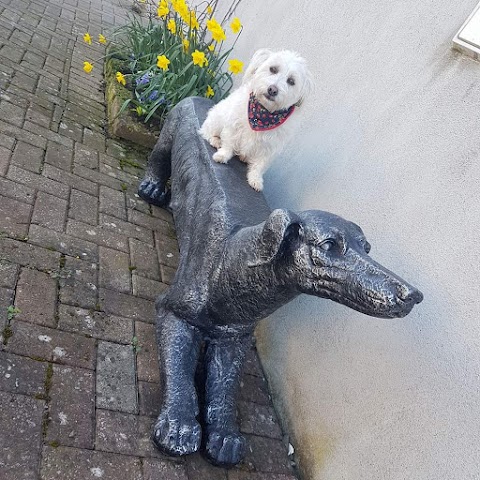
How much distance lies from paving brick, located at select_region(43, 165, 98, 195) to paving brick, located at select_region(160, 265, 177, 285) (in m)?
0.79

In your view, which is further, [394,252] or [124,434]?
[394,252]

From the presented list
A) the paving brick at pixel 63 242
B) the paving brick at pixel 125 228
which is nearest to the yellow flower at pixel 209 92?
the paving brick at pixel 125 228

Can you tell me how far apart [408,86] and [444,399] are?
1.48m

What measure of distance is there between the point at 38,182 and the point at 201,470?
2003mm

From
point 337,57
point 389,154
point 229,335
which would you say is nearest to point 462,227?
point 389,154

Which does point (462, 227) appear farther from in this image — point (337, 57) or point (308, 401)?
point (337, 57)

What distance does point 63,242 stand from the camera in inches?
100

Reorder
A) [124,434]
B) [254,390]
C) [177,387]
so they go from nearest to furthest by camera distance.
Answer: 1. [124,434]
2. [177,387]
3. [254,390]

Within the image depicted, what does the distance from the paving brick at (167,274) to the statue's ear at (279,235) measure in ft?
3.60

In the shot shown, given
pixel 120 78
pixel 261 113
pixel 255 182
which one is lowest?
pixel 120 78

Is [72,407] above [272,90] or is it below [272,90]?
below

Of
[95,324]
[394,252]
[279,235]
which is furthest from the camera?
[95,324]

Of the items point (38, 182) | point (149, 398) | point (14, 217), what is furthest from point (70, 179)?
point (149, 398)

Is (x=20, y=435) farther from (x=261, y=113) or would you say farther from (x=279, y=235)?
(x=261, y=113)
